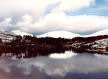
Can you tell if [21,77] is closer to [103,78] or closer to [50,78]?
[50,78]

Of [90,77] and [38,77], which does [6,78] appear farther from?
[90,77]

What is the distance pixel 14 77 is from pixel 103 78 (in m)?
13.3

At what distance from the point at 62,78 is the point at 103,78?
6021mm

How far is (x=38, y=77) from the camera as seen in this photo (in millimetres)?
24875

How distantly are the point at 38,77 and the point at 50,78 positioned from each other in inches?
73.2

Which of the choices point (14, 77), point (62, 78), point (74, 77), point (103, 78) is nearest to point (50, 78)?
point (62, 78)

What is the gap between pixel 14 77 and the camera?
82.5ft

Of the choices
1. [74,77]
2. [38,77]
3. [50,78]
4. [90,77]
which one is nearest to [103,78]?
[90,77]

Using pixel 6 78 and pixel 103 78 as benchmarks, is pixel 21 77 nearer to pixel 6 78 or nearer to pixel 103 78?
pixel 6 78

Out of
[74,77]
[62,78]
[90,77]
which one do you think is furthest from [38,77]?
[90,77]

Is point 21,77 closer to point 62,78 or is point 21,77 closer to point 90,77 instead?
point 62,78

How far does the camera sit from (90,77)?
82.7 ft

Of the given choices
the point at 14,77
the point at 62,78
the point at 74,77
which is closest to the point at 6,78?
the point at 14,77

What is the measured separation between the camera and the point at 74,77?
25.1m
